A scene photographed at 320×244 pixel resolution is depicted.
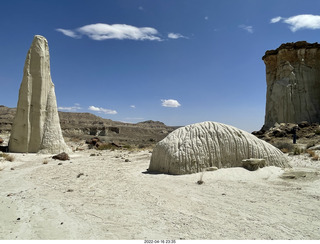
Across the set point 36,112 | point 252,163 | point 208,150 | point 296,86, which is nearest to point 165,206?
point 208,150

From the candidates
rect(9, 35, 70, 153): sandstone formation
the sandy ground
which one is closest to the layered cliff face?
the sandy ground

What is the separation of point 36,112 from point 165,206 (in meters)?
13.3

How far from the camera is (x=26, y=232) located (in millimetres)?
3900

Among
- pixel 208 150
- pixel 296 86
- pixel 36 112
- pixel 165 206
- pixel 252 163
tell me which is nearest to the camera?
pixel 165 206

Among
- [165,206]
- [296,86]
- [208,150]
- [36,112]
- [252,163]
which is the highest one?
[296,86]

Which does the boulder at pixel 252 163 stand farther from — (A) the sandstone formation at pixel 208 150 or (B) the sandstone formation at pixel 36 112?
(B) the sandstone formation at pixel 36 112

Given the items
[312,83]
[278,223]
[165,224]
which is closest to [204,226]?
[165,224]

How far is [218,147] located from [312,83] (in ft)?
86.7

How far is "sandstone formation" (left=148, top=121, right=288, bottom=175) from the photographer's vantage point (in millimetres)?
7961

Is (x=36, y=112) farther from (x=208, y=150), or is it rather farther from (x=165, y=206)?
(x=165, y=206)

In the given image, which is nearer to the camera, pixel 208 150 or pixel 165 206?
pixel 165 206

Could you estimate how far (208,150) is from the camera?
8.11 meters

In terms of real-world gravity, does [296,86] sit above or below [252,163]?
above

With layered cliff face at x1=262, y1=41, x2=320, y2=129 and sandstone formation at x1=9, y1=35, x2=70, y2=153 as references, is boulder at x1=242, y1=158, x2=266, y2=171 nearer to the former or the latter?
sandstone formation at x1=9, y1=35, x2=70, y2=153
